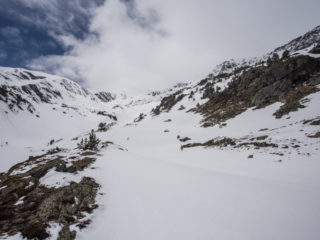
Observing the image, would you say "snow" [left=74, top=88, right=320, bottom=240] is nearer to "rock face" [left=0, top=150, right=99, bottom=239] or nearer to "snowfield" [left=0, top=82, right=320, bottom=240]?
"snowfield" [left=0, top=82, right=320, bottom=240]

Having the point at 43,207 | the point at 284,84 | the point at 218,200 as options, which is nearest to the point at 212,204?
the point at 218,200

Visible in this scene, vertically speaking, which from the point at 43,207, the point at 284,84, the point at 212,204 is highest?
A: the point at 284,84

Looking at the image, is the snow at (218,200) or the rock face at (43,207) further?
the snow at (218,200)

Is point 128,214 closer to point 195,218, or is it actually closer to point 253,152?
point 195,218

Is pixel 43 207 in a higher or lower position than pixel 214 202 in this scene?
higher

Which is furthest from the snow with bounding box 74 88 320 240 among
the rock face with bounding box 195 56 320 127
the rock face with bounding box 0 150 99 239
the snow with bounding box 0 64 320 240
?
the rock face with bounding box 195 56 320 127

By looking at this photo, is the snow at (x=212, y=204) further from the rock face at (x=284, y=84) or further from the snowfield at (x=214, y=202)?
the rock face at (x=284, y=84)

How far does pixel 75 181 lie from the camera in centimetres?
934

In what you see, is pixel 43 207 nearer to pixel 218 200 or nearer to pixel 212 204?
pixel 212 204

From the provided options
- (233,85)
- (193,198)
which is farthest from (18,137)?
(233,85)

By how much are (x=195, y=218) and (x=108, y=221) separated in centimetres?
352

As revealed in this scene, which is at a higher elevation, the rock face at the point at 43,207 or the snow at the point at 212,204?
the rock face at the point at 43,207

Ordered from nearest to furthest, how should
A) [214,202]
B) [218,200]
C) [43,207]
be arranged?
[43,207] → [214,202] → [218,200]

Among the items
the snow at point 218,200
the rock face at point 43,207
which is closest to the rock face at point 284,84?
the snow at point 218,200
